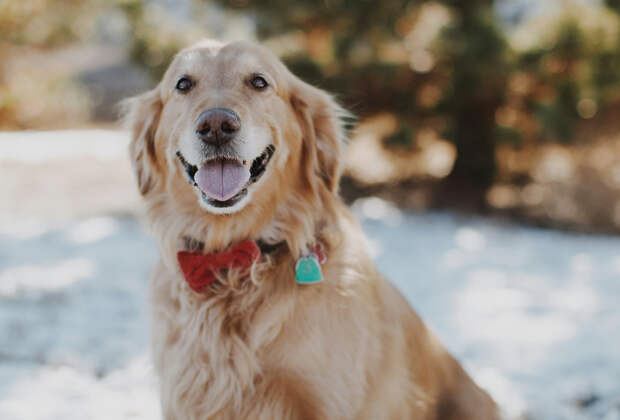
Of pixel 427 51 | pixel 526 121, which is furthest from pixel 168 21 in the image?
pixel 526 121

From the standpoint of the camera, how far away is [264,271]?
7.23 ft

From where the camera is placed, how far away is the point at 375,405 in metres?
2.10

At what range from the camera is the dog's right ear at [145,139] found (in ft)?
8.25

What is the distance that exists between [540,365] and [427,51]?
406cm

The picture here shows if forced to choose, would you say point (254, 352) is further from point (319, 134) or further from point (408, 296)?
point (408, 296)

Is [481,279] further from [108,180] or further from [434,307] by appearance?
[108,180]

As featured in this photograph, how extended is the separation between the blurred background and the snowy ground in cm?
2

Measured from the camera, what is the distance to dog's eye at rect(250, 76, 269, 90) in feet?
7.80

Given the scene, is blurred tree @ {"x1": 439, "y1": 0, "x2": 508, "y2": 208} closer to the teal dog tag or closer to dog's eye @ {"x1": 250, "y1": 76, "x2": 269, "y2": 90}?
dog's eye @ {"x1": 250, "y1": 76, "x2": 269, "y2": 90}

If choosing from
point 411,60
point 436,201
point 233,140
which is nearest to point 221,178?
point 233,140

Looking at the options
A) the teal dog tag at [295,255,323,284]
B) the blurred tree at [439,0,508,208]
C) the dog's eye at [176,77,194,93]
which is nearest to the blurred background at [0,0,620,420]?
the blurred tree at [439,0,508,208]

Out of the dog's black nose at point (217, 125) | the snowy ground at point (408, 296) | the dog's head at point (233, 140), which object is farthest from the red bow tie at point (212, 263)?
the snowy ground at point (408, 296)

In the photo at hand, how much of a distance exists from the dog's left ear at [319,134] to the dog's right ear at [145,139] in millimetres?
631

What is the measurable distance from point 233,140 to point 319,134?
508mm
